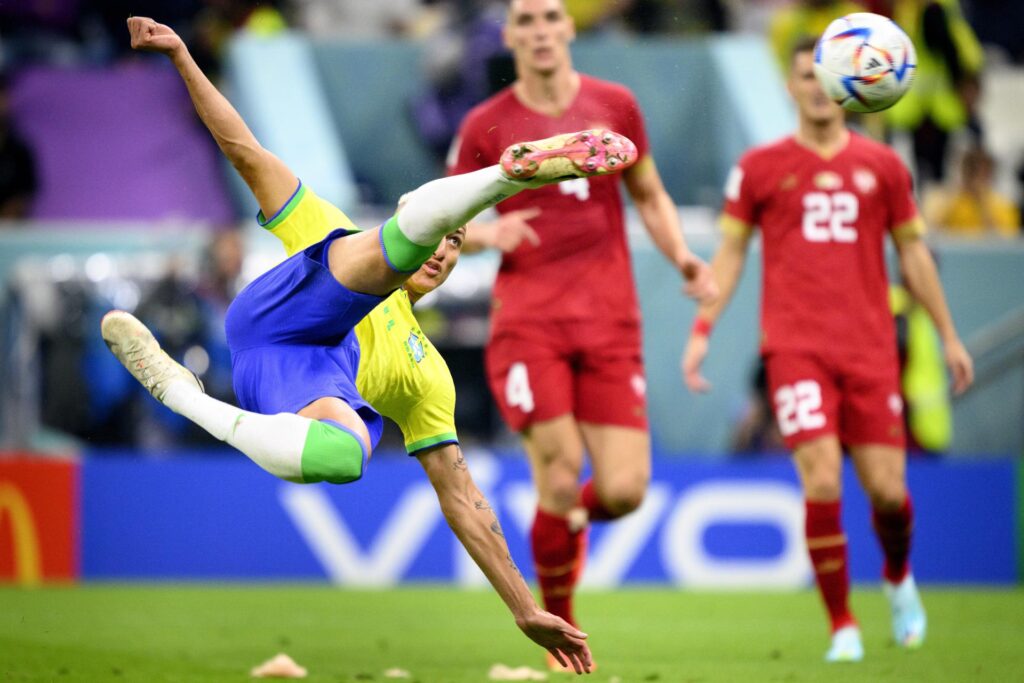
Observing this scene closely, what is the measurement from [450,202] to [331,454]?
94 cm

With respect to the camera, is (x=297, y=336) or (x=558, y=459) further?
(x=558, y=459)

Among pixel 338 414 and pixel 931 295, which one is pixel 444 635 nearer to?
pixel 931 295

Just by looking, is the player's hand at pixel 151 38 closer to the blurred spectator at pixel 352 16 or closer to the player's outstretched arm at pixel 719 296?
the player's outstretched arm at pixel 719 296

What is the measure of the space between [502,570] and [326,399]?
96 cm

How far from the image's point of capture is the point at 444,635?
9148 mm

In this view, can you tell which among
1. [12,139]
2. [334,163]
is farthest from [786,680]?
[12,139]

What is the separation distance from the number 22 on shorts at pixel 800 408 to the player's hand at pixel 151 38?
11.3 ft

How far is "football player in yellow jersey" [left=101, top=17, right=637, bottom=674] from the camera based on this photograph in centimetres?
547

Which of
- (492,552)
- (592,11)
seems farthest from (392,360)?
(592,11)

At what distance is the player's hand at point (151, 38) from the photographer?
20.2 feet

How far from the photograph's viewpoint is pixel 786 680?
6828 millimetres

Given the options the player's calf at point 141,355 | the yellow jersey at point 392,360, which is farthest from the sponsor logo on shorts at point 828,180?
the player's calf at point 141,355

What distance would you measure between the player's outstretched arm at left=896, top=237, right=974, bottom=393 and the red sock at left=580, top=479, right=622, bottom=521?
6.37ft

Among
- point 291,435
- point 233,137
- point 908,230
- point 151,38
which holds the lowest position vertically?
point 908,230
